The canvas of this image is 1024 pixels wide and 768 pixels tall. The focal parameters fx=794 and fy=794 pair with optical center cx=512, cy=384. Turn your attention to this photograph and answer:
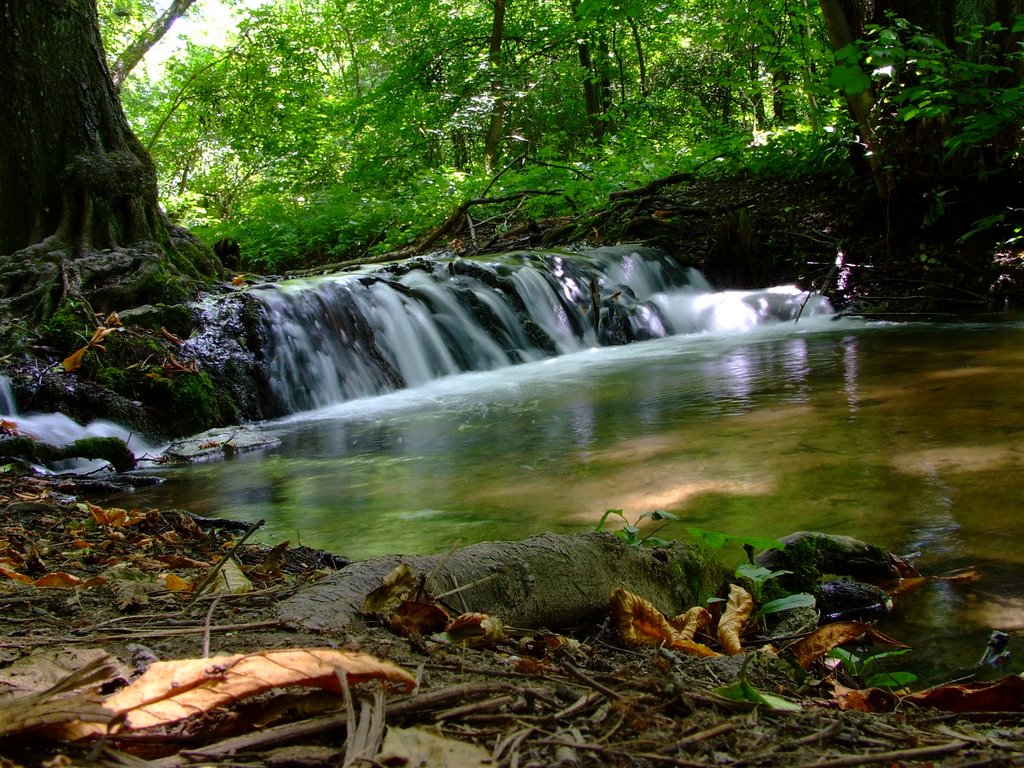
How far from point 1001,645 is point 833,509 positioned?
4.16 ft

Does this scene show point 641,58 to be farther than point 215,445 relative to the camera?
Yes

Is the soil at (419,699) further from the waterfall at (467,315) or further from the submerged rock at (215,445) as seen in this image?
the waterfall at (467,315)

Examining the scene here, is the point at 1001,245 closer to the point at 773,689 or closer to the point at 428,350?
the point at 428,350

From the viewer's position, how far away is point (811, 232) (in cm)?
1221

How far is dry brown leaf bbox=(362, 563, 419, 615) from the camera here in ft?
6.35

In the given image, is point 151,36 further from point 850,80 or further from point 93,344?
point 850,80

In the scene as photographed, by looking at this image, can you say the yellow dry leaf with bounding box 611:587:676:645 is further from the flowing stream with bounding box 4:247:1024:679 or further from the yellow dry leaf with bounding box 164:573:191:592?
the yellow dry leaf with bounding box 164:573:191:592

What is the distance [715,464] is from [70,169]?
23.0 ft

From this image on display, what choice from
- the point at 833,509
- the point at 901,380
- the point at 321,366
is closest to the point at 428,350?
the point at 321,366

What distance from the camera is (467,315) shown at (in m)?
10.1

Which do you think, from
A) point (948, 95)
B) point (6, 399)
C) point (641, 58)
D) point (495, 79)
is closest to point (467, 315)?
point (6, 399)

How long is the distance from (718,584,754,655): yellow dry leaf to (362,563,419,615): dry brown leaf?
36.3 inches

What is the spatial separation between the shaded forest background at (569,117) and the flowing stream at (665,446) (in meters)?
2.46

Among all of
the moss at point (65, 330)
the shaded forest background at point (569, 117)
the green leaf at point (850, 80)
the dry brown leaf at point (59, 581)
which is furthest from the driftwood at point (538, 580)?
the shaded forest background at point (569, 117)
